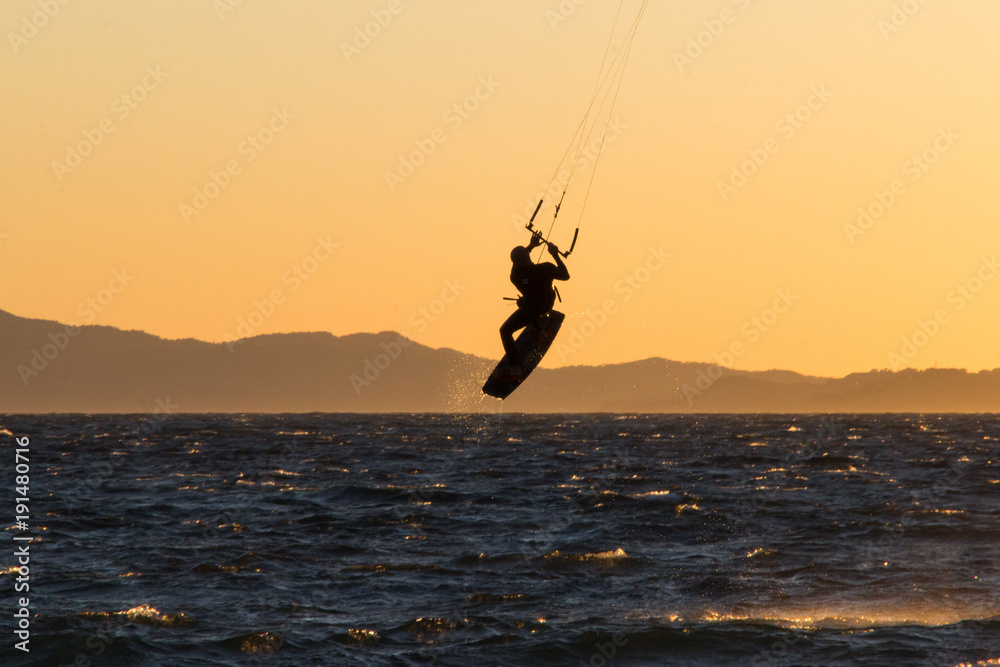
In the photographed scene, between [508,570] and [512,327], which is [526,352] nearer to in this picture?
[512,327]

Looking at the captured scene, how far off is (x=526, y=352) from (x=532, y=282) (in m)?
1.51

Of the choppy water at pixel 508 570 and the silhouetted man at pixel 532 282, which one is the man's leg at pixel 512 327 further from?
the choppy water at pixel 508 570

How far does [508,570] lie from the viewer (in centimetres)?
2227

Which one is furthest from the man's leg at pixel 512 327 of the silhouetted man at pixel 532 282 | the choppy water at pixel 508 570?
the choppy water at pixel 508 570

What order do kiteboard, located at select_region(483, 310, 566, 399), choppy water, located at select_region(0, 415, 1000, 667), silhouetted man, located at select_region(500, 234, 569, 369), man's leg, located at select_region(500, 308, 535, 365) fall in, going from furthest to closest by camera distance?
choppy water, located at select_region(0, 415, 1000, 667), kiteboard, located at select_region(483, 310, 566, 399), man's leg, located at select_region(500, 308, 535, 365), silhouetted man, located at select_region(500, 234, 569, 369)

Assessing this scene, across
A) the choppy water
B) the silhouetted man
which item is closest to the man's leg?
the silhouetted man

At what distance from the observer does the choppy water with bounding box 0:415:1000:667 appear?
17266mm

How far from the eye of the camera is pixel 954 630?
1778cm

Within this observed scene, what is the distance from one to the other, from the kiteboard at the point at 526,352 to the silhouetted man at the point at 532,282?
546 mm

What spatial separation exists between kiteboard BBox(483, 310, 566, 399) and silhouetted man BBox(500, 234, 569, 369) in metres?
0.55

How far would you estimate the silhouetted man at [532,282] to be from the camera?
627 inches

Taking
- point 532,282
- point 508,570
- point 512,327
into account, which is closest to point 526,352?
point 512,327

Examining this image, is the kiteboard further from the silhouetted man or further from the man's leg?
the silhouetted man

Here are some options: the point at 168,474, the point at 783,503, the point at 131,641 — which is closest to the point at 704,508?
the point at 783,503
